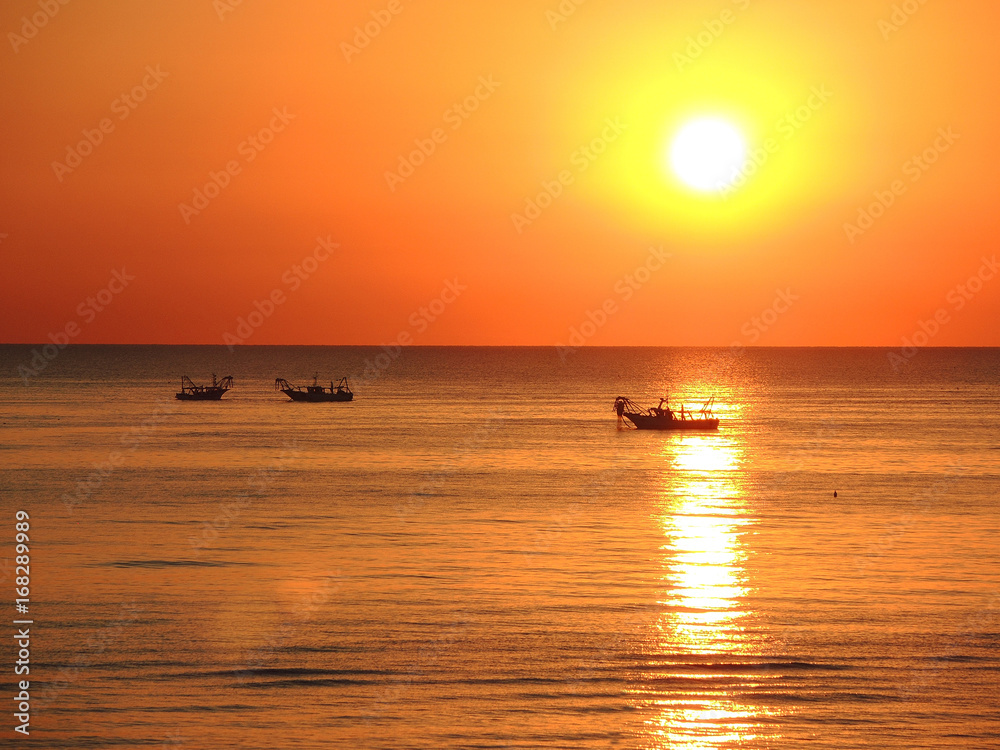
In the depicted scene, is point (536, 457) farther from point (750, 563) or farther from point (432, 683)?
point (432, 683)

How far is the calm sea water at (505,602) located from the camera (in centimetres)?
2625

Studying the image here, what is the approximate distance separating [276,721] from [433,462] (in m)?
56.6

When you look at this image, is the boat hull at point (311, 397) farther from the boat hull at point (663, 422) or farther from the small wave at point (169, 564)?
the small wave at point (169, 564)

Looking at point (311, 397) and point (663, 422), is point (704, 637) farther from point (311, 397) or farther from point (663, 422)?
point (311, 397)

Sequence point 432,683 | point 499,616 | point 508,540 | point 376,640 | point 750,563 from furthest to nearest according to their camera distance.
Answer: point 508,540 → point 750,563 → point 499,616 → point 376,640 → point 432,683

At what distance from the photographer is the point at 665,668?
29.8 metres

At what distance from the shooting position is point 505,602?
36.9 m

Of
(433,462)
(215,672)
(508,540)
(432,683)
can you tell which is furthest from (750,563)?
(433,462)

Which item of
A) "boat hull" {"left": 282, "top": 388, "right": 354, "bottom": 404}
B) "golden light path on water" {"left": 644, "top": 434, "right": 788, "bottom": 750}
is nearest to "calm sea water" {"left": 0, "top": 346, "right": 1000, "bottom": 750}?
"golden light path on water" {"left": 644, "top": 434, "right": 788, "bottom": 750}

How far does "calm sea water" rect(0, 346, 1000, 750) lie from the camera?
2625 cm

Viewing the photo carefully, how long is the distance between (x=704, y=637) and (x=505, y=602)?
6.96m

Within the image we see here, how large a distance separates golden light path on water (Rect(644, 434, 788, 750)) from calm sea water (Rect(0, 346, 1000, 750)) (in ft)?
0.37

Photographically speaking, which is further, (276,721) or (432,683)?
(432,683)

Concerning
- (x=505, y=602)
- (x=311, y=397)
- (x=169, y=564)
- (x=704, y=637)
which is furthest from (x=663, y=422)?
(x=704, y=637)
